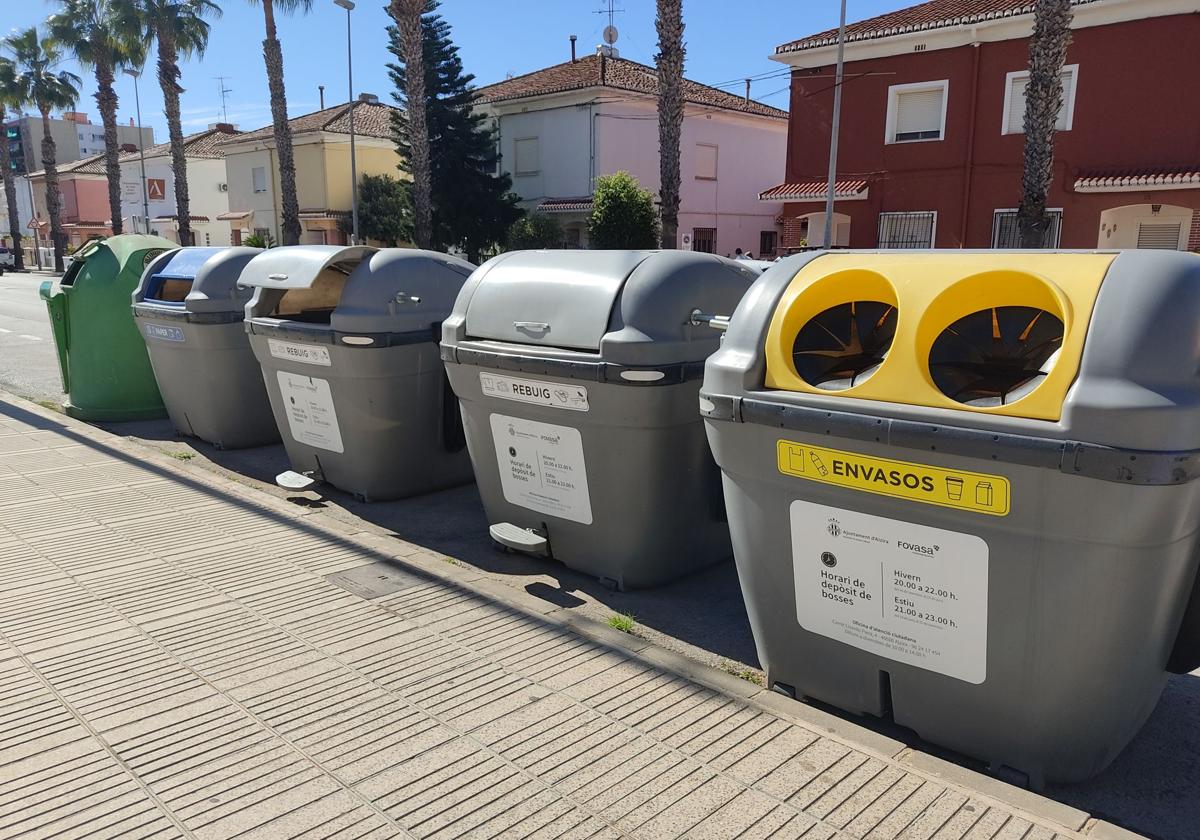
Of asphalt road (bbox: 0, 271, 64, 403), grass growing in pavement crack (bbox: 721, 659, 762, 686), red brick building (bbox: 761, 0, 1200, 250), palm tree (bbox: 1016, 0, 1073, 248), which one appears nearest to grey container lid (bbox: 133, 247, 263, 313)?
asphalt road (bbox: 0, 271, 64, 403)

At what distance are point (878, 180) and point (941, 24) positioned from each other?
348cm

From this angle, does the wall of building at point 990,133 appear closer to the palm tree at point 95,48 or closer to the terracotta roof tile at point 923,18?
the terracotta roof tile at point 923,18

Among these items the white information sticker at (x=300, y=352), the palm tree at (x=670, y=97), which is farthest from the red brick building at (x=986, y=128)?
the white information sticker at (x=300, y=352)

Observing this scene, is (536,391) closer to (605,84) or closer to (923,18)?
(923,18)

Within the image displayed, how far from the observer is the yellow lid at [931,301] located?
2.31 meters

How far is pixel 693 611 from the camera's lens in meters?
3.88

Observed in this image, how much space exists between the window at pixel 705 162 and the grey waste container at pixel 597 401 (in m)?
26.3

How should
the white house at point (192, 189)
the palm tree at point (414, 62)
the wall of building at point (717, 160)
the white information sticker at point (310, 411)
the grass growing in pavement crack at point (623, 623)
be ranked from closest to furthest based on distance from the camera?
the grass growing in pavement crack at point (623, 623), the white information sticker at point (310, 411), the palm tree at point (414, 62), the wall of building at point (717, 160), the white house at point (192, 189)

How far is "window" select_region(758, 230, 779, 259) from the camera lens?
31984mm

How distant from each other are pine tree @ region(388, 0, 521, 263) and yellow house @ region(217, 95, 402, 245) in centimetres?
512

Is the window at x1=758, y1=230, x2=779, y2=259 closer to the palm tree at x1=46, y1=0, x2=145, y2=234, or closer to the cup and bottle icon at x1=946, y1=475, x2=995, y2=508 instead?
the palm tree at x1=46, y1=0, x2=145, y2=234

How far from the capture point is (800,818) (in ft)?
7.77

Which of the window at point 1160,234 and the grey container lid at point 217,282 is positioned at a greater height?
the window at point 1160,234

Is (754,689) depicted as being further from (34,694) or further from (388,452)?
(388,452)
